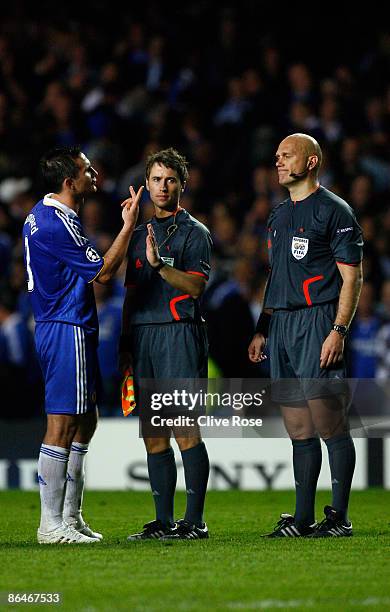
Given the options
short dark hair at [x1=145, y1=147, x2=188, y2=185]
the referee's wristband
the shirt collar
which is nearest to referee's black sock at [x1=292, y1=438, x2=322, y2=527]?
the referee's wristband

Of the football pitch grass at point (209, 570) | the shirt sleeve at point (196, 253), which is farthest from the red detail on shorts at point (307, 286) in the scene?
the football pitch grass at point (209, 570)

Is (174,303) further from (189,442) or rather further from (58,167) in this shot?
(58,167)

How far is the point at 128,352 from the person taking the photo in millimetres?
6750

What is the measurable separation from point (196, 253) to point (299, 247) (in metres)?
0.54

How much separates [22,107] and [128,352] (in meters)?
8.29

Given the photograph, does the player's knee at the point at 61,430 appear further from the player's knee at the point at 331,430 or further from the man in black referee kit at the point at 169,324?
the player's knee at the point at 331,430

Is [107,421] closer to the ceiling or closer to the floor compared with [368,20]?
closer to the floor

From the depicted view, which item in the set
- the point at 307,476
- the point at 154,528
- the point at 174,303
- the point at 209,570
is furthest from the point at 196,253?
the point at 209,570

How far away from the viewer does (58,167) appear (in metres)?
6.62

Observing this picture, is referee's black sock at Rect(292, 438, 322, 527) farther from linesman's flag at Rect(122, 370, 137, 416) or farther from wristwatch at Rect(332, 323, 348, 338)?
linesman's flag at Rect(122, 370, 137, 416)

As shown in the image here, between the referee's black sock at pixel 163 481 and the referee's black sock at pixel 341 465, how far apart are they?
2.71 ft

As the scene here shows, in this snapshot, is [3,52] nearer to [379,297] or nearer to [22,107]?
[22,107]

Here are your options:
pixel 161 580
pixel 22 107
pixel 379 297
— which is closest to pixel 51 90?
pixel 22 107

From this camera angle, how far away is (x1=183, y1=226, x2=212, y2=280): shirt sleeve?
21.7 ft
